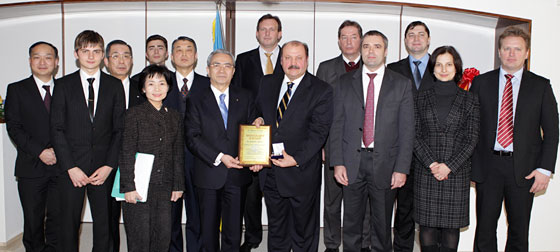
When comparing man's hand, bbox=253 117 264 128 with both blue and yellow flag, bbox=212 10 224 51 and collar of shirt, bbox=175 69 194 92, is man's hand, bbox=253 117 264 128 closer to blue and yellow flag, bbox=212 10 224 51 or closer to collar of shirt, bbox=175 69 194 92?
collar of shirt, bbox=175 69 194 92

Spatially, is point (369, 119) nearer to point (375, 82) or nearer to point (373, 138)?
point (373, 138)

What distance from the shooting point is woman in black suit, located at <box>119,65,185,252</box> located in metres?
3.03

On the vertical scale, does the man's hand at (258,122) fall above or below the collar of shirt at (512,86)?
below

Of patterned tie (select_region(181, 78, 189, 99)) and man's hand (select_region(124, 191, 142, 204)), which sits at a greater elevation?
patterned tie (select_region(181, 78, 189, 99))

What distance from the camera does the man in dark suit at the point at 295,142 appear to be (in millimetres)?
3199

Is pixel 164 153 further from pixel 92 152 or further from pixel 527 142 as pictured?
pixel 527 142

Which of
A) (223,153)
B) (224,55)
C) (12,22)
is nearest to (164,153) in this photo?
(223,153)

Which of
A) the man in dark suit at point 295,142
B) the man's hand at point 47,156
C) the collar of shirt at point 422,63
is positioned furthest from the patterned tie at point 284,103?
the man's hand at point 47,156

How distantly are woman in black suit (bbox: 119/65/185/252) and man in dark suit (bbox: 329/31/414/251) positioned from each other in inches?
49.5

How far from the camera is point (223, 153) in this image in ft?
10.4

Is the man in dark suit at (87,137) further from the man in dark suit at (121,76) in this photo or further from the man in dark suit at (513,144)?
the man in dark suit at (513,144)

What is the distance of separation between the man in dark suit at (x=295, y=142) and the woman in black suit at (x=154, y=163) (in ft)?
2.26

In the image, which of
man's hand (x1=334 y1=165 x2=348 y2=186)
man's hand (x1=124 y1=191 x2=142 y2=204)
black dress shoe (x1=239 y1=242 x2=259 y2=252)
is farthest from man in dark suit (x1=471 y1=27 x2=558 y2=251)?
man's hand (x1=124 y1=191 x2=142 y2=204)

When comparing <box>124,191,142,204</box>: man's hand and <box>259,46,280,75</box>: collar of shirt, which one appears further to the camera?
<box>259,46,280,75</box>: collar of shirt
